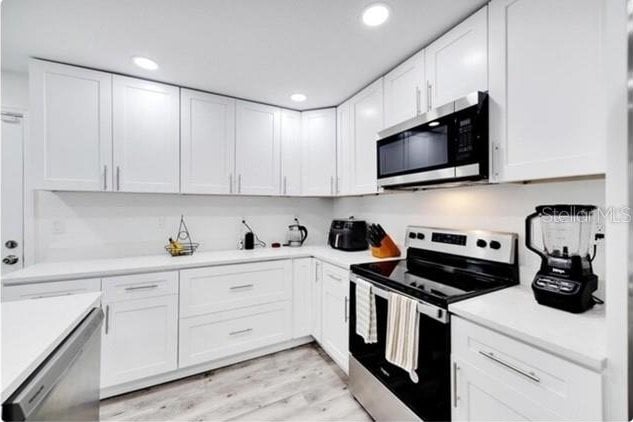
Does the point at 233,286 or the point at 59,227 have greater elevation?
the point at 59,227

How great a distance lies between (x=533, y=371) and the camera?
91 centimetres

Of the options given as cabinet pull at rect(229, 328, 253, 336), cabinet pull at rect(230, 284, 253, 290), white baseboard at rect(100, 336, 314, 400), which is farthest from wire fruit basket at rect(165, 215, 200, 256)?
white baseboard at rect(100, 336, 314, 400)

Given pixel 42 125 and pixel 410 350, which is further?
pixel 42 125

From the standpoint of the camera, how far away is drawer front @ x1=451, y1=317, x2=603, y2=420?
2.63 ft

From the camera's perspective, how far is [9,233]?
2059mm

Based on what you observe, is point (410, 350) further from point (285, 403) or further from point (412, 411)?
point (285, 403)

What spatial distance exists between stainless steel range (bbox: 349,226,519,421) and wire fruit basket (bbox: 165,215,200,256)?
57.6 inches

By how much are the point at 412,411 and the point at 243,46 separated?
2.27 meters

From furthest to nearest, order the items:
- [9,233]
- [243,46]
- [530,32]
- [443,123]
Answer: [9,233], [243,46], [443,123], [530,32]

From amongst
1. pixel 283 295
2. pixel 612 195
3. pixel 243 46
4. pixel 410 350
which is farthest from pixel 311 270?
pixel 612 195

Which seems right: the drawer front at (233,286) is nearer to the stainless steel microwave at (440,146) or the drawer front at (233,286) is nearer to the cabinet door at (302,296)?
the cabinet door at (302,296)

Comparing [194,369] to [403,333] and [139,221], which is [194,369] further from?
[403,333]

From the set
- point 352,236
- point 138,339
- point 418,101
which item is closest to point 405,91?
point 418,101

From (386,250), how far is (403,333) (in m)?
0.92
